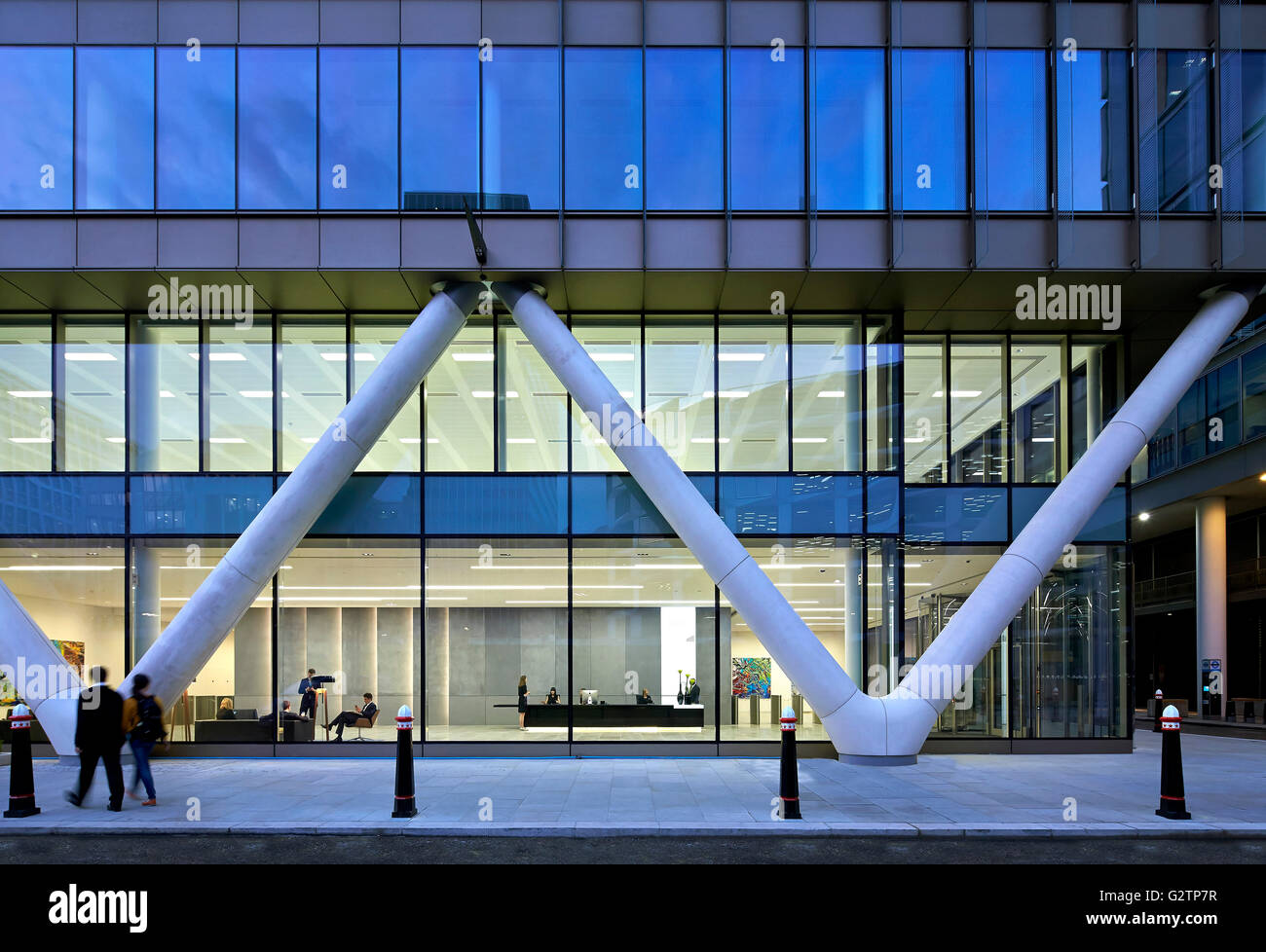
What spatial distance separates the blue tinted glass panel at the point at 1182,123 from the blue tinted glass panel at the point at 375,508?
14213 millimetres

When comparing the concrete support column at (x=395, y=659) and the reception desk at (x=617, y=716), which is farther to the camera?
the concrete support column at (x=395, y=659)

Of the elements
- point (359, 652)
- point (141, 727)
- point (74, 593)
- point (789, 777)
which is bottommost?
point (789, 777)

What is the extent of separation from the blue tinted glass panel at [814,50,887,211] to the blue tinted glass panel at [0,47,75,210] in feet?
42.9

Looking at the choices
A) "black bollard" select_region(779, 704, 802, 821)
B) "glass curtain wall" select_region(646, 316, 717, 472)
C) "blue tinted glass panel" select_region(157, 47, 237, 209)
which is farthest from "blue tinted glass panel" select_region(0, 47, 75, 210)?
"black bollard" select_region(779, 704, 802, 821)

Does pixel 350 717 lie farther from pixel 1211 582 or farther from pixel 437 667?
pixel 1211 582

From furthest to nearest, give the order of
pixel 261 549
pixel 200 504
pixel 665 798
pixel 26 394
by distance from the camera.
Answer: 1. pixel 26 394
2. pixel 200 504
3. pixel 261 549
4. pixel 665 798

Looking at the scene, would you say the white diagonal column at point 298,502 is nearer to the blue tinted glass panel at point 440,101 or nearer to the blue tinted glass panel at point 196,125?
the blue tinted glass panel at point 440,101

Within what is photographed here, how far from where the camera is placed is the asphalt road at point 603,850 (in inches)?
370

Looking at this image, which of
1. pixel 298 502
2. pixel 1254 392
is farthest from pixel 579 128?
pixel 1254 392

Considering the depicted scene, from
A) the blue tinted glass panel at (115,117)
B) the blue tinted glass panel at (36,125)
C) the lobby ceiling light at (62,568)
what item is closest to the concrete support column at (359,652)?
the lobby ceiling light at (62,568)

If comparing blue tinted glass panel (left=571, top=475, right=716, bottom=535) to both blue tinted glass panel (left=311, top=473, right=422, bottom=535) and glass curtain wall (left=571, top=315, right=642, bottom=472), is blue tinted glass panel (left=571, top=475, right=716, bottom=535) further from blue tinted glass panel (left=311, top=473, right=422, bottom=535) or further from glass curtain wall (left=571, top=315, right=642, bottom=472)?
blue tinted glass panel (left=311, top=473, right=422, bottom=535)

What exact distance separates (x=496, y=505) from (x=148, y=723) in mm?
6905

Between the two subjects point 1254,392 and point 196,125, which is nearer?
point 196,125

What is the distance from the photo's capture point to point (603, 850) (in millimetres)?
9812
